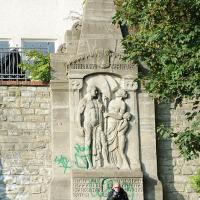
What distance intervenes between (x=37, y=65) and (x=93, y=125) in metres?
2.22

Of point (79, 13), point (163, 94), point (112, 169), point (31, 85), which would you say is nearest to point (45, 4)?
point (79, 13)

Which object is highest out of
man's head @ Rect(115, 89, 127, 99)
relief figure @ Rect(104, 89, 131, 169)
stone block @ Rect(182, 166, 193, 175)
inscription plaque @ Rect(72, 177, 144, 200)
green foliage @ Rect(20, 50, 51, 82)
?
green foliage @ Rect(20, 50, 51, 82)

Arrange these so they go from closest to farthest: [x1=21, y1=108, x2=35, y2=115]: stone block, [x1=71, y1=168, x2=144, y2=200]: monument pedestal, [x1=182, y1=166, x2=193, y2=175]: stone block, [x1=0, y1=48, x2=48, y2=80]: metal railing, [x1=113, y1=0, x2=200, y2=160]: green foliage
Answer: [x1=113, y1=0, x2=200, y2=160]: green foliage → [x1=71, y1=168, x2=144, y2=200]: monument pedestal → [x1=21, y1=108, x2=35, y2=115]: stone block → [x1=182, y1=166, x2=193, y2=175]: stone block → [x1=0, y1=48, x2=48, y2=80]: metal railing

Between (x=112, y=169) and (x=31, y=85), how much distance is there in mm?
2984

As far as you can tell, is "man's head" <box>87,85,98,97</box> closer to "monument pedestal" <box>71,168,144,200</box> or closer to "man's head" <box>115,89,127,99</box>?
"man's head" <box>115,89,127,99</box>

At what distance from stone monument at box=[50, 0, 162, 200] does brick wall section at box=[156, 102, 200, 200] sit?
452mm

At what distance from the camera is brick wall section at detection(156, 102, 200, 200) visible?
22078 millimetres

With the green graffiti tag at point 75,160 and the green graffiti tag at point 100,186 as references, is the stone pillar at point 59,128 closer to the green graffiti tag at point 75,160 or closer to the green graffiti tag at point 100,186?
the green graffiti tag at point 75,160

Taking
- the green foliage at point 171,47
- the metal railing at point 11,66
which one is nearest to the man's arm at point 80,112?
the metal railing at point 11,66

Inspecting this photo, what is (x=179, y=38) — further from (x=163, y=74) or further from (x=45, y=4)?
(x=45, y=4)

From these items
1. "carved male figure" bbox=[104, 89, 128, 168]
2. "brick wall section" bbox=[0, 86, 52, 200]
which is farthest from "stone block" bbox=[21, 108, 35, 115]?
"carved male figure" bbox=[104, 89, 128, 168]

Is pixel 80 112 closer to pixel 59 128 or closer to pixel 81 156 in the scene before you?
pixel 59 128

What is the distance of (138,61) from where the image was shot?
2153 cm

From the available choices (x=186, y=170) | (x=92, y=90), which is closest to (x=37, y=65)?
(x=92, y=90)
